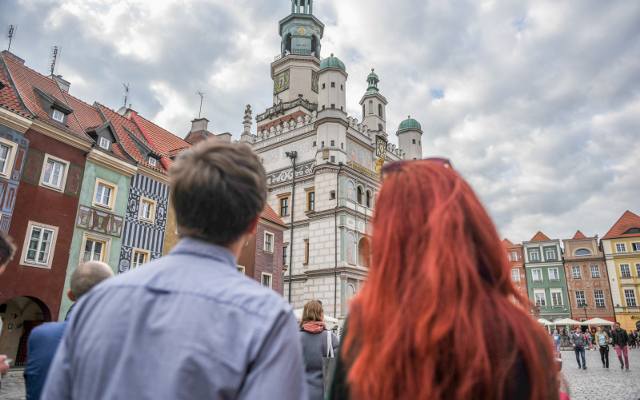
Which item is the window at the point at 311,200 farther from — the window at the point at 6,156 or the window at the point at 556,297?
the window at the point at 556,297

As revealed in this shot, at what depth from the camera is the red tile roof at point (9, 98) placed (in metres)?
15.6

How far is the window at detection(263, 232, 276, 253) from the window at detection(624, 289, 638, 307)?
53.5 meters

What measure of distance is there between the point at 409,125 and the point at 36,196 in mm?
35229

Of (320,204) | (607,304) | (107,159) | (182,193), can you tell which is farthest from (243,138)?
(607,304)

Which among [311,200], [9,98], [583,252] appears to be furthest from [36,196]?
[583,252]

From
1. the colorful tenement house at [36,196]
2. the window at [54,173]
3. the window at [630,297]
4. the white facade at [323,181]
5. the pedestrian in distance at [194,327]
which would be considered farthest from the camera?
the window at [630,297]

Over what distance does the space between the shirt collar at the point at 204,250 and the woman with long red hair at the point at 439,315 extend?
57cm

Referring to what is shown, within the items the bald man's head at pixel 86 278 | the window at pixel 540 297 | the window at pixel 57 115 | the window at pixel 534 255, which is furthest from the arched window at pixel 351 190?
the window at pixel 534 255

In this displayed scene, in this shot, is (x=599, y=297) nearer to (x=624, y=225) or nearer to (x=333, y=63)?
(x=624, y=225)

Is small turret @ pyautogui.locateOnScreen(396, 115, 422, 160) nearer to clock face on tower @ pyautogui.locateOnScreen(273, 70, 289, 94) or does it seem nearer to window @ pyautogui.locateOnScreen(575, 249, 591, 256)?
clock face on tower @ pyautogui.locateOnScreen(273, 70, 289, 94)

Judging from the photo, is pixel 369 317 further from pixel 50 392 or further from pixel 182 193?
pixel 50 392

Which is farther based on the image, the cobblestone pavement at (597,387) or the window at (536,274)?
the window at (536,274)

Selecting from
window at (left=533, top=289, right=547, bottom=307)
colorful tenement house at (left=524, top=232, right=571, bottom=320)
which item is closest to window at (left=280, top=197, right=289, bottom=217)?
colorful tenement house at (left=524, top=232, right=571, bottom=320)

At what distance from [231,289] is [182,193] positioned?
502 mm
